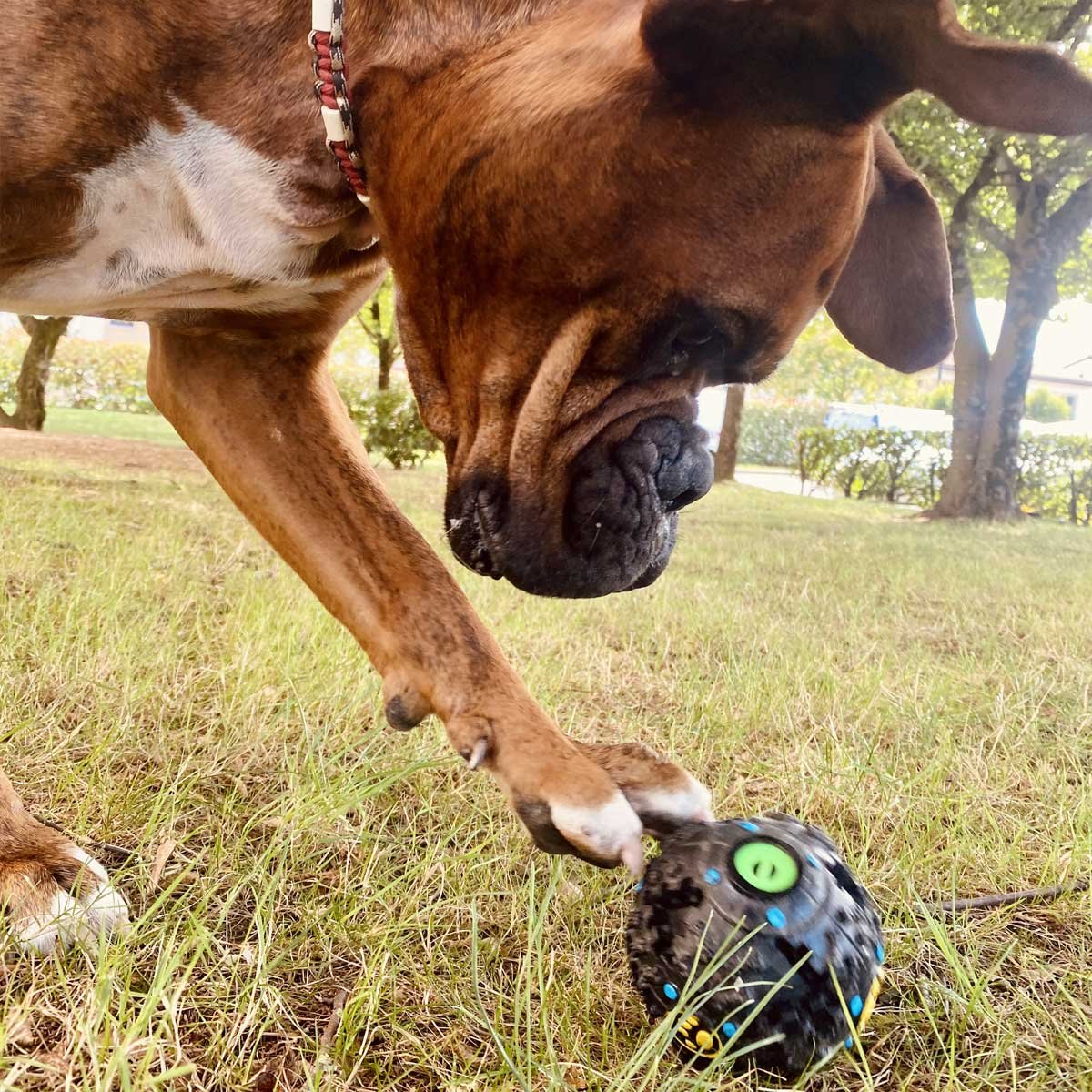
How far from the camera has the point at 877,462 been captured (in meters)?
18.6

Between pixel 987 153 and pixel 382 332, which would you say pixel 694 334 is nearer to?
pixel 987 153

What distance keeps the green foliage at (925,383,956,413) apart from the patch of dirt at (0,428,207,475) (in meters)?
34.8

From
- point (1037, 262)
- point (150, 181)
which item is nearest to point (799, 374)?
point (1037, 262)

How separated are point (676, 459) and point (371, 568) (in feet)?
2.38

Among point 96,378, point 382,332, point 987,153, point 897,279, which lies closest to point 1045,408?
point 382,332

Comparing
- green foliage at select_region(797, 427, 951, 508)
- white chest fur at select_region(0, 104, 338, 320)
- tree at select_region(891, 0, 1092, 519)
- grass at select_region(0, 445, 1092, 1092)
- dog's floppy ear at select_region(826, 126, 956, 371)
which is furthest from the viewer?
green foliage at select_region(797, 427, 951, 508)

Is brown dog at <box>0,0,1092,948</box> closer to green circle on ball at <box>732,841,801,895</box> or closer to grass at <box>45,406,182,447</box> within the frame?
green circle on ball at <box>732,841,801,895</box>

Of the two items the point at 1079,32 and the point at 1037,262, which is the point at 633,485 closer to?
the point at 1079,32

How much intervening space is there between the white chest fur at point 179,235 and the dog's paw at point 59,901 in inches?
47.8

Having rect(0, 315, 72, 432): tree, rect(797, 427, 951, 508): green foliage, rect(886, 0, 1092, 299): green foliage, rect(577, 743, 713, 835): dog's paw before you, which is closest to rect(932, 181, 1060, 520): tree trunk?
rect(886, 0, 1092, 299): green foliage

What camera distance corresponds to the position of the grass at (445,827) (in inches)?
55.2

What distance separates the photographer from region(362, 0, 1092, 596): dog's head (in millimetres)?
1809

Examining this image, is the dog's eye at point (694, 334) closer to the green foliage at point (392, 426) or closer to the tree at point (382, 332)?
the green foliage at point (392, 426)

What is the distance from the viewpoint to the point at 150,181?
208cm
